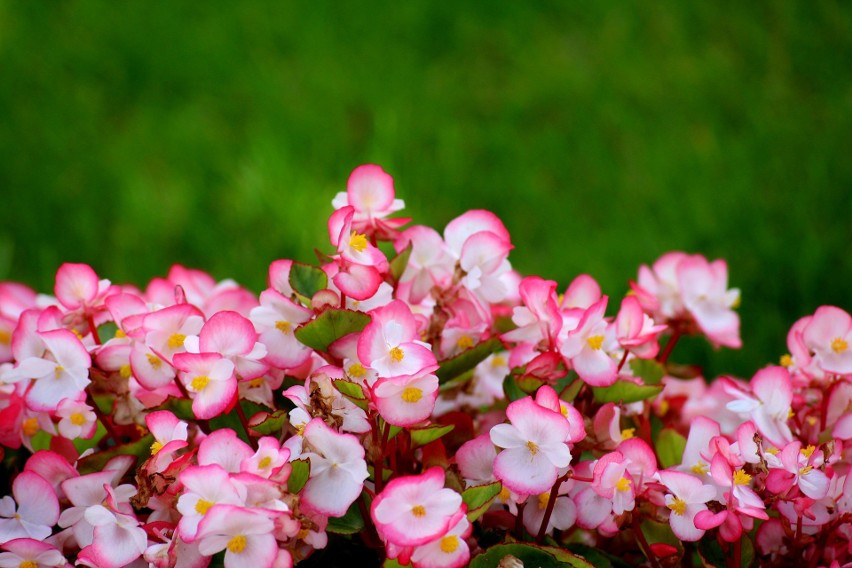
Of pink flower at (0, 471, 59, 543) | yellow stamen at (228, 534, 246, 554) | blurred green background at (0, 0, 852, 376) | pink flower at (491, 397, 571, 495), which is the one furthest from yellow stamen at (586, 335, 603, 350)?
blurred green background at (0, 0, 852, 376)

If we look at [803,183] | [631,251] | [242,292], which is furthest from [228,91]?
[242,292]

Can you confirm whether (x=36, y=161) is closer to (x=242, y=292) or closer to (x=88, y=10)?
(x=88, y=10)

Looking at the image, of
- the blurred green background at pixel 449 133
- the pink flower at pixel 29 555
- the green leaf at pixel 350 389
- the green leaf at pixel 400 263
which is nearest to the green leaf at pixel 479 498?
the green leaf at pixel 350 389

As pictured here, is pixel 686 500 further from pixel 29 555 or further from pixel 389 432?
pixel 29 555

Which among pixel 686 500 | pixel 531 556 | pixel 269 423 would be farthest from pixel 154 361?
pixel 686 500

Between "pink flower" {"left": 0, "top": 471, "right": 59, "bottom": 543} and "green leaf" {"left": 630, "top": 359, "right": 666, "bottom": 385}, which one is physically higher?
"green leaf" {"left": 630, "top": 359, "right": 666, "bottom": 385}

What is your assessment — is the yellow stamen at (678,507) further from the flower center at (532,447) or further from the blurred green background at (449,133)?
the blurred green background at (449,133)

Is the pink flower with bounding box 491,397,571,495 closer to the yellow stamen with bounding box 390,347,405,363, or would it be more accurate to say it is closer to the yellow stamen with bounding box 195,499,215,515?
the yellow stamen with bounding box 390,347,405,363
